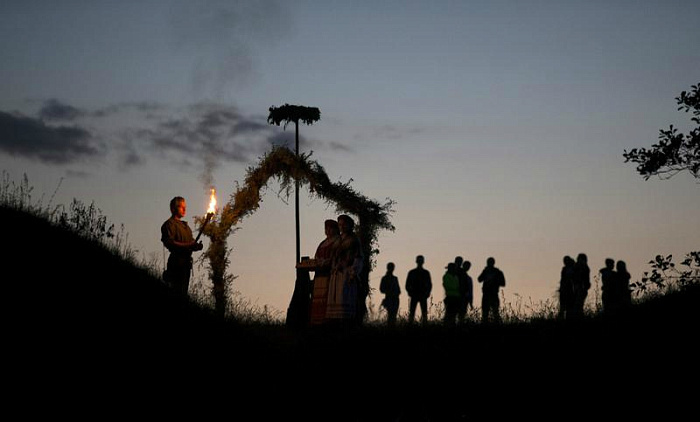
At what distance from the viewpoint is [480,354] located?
42.3ft

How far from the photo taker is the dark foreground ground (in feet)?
34.8

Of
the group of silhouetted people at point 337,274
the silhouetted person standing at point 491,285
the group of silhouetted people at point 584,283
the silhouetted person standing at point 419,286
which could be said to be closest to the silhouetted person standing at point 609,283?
the group of silhouetted people at point 584,283

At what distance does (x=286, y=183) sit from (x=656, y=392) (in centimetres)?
1202

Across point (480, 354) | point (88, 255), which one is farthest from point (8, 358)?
point (480, 354)

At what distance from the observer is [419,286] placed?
71.9 ft

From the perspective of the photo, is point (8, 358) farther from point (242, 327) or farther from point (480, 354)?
point (480, 354)

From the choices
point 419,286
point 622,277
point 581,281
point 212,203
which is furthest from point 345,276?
point 622,277

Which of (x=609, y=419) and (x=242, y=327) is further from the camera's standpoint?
(x=242, y=327)

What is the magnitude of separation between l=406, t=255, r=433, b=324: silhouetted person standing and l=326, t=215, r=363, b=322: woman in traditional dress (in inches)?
212

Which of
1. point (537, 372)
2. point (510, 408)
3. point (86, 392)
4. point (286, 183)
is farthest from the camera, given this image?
point (286, 183)

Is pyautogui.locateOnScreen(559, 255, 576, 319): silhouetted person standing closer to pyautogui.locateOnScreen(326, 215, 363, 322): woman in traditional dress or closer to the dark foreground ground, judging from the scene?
the dark foreground ground

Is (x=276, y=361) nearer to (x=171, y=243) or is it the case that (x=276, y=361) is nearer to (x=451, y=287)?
(x=171, y=243)

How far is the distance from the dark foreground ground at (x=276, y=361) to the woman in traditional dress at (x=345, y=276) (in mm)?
1663

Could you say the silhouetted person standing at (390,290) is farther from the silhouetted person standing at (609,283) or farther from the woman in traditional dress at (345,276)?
the woman in traditional dress at (345,276)
